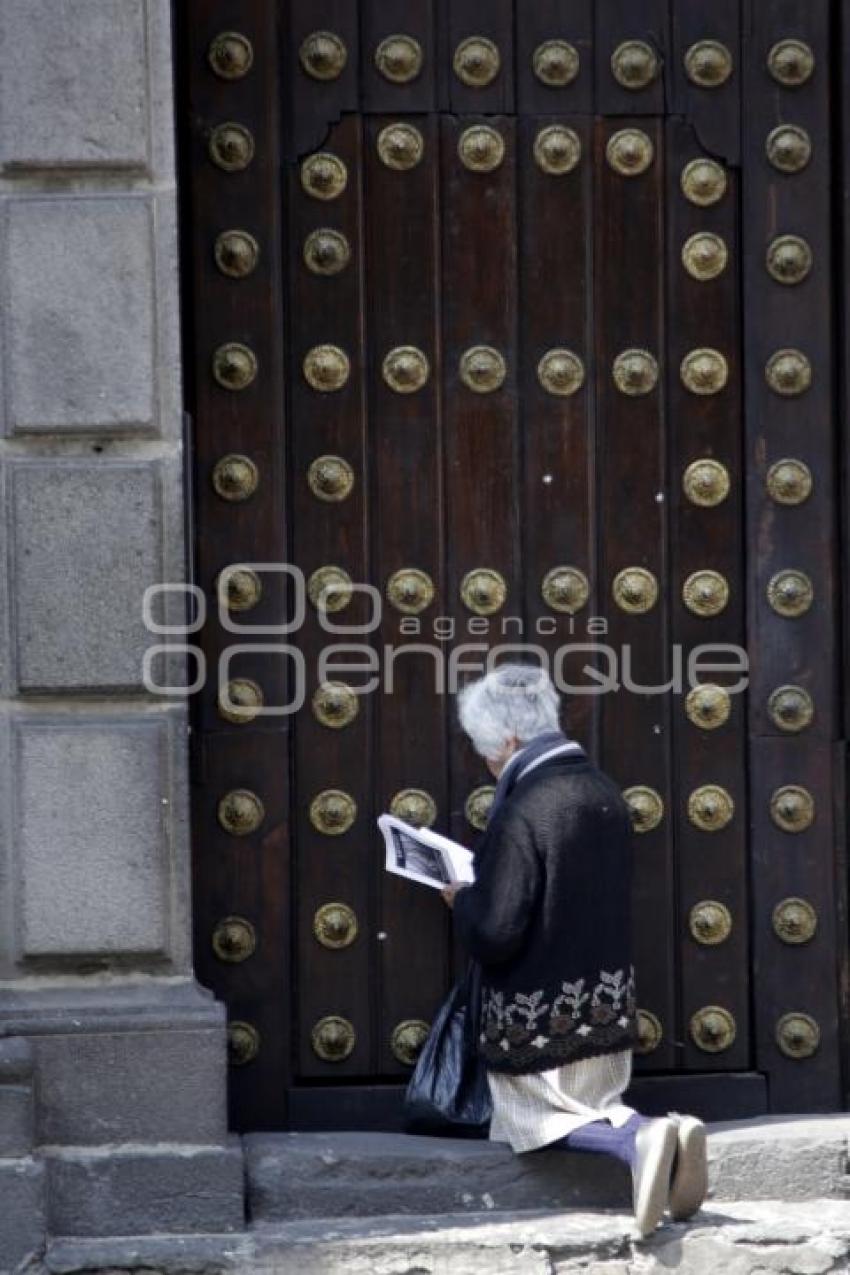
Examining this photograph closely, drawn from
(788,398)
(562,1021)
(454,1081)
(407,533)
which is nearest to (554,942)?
(562,1021)

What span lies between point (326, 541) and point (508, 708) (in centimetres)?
70

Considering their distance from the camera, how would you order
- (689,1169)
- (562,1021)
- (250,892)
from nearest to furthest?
(689,1169)
(562,1021)
(250,892)

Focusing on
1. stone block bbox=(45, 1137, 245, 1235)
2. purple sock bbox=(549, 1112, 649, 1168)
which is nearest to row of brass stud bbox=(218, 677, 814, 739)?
purple sock bbox=(549, 1112, 649, 1168)

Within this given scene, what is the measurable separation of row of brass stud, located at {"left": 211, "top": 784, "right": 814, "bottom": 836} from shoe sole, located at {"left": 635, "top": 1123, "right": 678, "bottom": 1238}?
921 millimetres

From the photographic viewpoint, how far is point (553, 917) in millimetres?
5543

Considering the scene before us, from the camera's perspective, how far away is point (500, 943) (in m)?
5.52

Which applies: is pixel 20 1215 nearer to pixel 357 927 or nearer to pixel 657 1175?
pixel 357 927

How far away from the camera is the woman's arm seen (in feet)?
18.1

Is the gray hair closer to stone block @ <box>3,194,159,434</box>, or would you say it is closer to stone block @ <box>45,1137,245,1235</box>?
stone block @ <box>3,194,159,434</box>

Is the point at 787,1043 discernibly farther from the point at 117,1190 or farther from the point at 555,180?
the point at 555,180

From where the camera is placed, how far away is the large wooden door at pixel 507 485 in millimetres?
6047

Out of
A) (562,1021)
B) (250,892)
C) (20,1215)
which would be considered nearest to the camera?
(20,1215)

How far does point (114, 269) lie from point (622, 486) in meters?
1.35

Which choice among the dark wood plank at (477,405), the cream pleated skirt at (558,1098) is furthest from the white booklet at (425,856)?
the cream pleated skirt at (558,1098)
